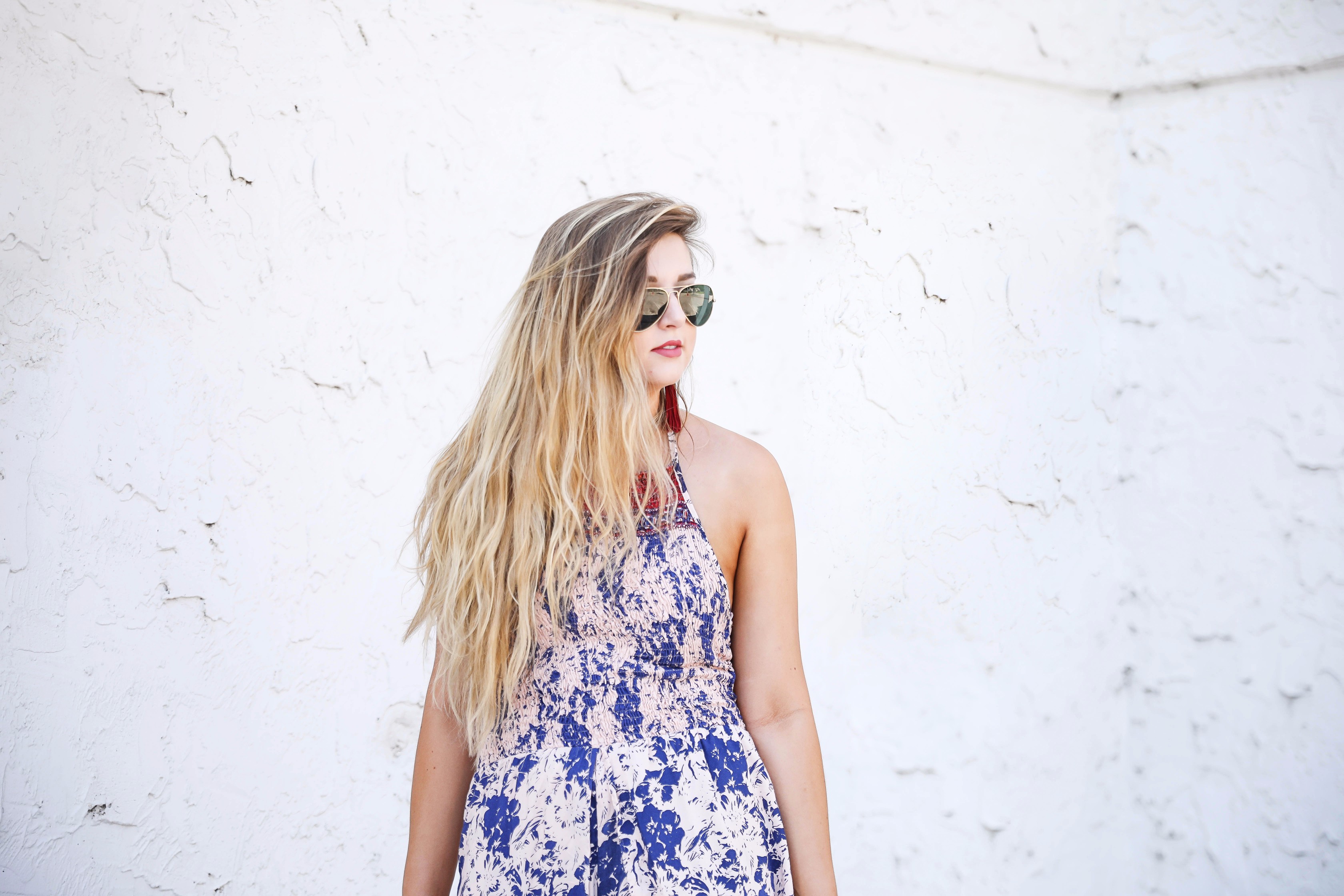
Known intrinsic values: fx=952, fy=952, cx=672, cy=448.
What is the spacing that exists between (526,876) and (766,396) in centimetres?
171

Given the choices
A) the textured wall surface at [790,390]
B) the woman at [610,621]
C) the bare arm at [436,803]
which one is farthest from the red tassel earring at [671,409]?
the textured wall surface at [790,390]

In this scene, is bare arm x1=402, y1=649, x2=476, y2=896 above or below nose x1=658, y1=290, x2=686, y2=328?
below

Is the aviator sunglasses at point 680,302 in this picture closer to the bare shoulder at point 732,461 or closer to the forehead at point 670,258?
the forehead at point 670,258

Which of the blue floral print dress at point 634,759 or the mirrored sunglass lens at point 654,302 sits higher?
the mirrored sunglass lens at point 654,302

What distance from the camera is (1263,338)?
3.00 m

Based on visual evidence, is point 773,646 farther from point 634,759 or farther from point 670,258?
point 670,258

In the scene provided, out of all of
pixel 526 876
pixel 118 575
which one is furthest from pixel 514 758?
pixel 118 575

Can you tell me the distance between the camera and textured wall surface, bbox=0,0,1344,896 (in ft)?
7.47

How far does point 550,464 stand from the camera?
1688 mm

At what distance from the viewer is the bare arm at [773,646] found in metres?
1.68

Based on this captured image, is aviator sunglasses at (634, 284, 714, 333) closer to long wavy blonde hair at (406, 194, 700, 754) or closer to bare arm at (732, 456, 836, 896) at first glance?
long wavy blonde hair at (406, 194, 700, 754)

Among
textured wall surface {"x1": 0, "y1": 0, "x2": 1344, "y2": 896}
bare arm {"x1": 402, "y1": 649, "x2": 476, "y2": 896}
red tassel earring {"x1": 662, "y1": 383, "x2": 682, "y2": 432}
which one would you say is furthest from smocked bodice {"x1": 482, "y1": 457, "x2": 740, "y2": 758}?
textured wall surface {"x1": 0, "y1": 0, "x2": 1344, "y2": 896}

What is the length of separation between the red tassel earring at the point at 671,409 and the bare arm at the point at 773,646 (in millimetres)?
172

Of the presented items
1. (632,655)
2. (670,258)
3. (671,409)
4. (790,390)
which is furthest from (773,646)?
(790,390)
